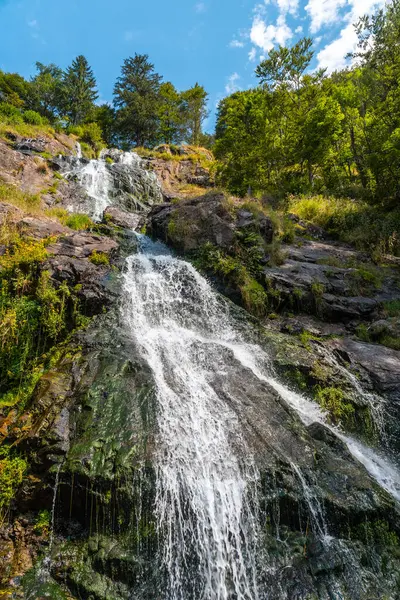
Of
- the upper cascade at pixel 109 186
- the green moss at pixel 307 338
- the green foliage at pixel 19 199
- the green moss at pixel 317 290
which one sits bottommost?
the green moss at pixel 307 338

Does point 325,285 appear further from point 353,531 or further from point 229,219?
point 353,531

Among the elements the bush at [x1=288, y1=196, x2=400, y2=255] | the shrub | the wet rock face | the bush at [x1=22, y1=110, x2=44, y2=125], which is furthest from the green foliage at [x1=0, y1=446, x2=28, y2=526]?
the bush at [x1=22, y1=110, x2=44, y2=125]

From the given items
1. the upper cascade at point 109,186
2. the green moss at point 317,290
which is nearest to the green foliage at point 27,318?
the green moss at point 317,290

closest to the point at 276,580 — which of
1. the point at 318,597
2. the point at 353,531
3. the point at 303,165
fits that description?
the point at 318,597

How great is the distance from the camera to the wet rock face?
10.2 meters

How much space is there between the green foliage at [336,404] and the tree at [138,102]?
3396 centimetres

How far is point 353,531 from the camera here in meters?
4.18

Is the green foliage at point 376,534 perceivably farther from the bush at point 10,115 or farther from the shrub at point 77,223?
the bush at point 10,115

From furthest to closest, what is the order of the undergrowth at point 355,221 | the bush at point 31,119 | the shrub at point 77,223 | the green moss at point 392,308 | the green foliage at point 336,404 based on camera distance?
the bush at point 31,119 < the undergrowth at point 355,221 < the shrub at point 77,223 < the green moss at point 392,308 < the green foliage at point 336,404

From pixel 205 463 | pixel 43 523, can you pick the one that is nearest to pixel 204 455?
pixel 205 463

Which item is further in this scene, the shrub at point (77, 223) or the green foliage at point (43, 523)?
the shrub at point (77, 223)

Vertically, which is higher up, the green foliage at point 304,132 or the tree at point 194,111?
the tree at point 194,111

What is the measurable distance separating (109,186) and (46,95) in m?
24.7

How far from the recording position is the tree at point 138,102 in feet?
106
